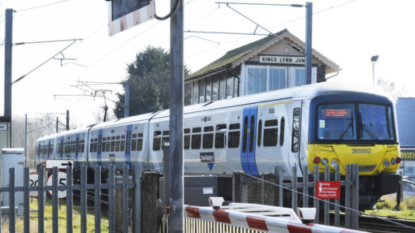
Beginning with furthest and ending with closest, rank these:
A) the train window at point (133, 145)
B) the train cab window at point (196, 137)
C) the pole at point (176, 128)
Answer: the train window at point (133, 145), the train cab window at point (196, 137), the pole at point (176, 128)

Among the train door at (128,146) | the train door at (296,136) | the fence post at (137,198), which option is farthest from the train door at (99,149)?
the fence post at (137,198)

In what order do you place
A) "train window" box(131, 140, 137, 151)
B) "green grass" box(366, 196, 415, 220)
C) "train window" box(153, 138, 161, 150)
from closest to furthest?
1. "green grass" box(366, 196, 415, 220)
2. "train window" box(153, 138, 161, 150)
3. "train window" box(131, 140, 137, 151)

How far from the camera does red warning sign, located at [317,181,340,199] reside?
11.4 m

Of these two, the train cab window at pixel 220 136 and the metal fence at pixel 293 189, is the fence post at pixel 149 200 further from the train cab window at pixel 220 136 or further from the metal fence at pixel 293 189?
the train cab window at pixel 220 136

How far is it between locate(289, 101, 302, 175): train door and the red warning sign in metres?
3.50

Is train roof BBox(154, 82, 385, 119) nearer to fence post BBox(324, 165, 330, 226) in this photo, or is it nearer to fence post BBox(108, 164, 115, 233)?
Answer: fence post BBox(324, 165, 330, 226)

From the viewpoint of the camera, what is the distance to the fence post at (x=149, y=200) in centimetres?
1032

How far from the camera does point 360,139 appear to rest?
15.3 meters

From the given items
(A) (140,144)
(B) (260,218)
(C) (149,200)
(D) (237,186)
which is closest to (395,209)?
(A) (140,144)

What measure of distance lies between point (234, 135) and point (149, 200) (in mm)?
7656

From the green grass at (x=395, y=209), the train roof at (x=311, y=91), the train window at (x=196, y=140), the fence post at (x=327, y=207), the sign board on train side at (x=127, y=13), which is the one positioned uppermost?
the sign board on train side at (x=127, y=13)

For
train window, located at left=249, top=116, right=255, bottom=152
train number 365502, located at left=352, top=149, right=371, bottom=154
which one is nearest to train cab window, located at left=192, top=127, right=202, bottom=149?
train window, located at left=249, top=116, right=255, bottom=152

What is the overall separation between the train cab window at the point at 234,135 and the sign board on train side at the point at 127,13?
10.4 metres

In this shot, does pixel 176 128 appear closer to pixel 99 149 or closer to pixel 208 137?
pixel 208 137
